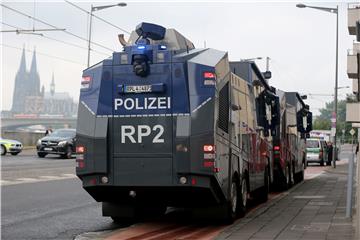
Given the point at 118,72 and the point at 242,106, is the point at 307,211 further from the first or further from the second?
the point at 118,72

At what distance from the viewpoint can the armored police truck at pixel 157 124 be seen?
9516mm

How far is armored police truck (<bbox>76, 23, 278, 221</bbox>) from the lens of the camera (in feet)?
31.2

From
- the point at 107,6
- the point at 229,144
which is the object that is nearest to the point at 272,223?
the point at 229,144

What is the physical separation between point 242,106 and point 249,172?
5.04 feet

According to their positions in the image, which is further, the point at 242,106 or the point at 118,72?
the point at 242,106

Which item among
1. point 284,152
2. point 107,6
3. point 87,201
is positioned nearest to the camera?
point 87,201

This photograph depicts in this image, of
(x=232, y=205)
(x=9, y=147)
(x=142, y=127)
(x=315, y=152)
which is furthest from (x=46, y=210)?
(x=315, y=152)

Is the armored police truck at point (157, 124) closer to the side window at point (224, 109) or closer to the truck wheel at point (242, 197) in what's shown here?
the side window at point (224, 109)

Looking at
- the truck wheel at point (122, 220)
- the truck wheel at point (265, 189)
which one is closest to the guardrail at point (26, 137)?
the truck wheel at point (265, 189)

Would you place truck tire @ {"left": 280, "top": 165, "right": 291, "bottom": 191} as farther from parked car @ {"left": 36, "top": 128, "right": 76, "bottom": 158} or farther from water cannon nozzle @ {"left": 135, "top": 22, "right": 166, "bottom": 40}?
parked car @ {"left": 36, "top": 128, "right": 76, "bottom": 158}

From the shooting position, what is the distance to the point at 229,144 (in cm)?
1055

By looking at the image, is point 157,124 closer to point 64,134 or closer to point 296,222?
point 296,222

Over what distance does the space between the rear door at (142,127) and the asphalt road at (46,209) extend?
151 cm

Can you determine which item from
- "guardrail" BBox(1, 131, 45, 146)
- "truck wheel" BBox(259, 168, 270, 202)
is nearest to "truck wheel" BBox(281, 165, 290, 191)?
"truck wheel" BBox(259, 168, 270, 202)
